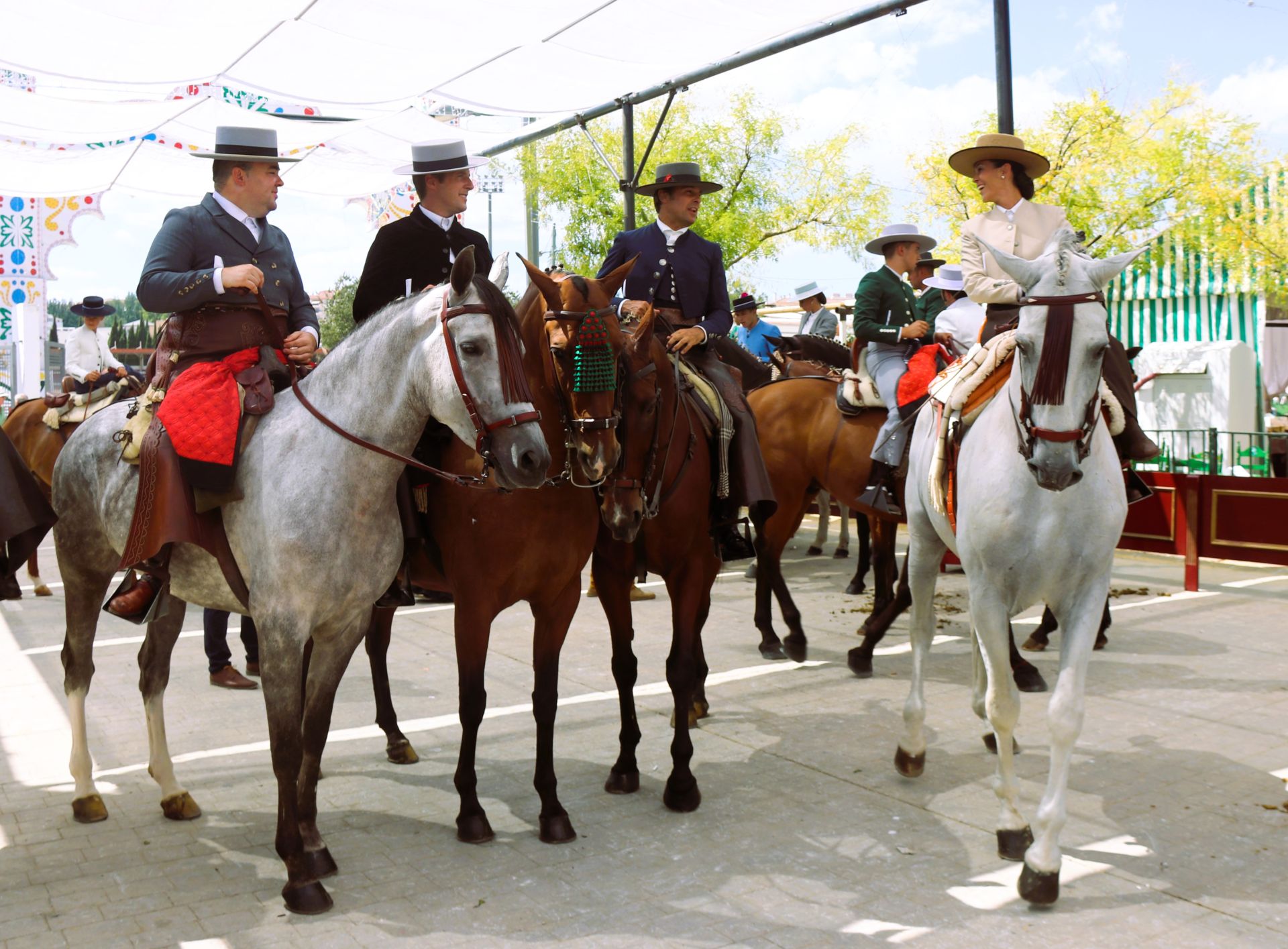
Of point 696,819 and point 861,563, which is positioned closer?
point 696,819

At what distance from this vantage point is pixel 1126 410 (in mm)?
5062

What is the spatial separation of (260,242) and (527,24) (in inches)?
222

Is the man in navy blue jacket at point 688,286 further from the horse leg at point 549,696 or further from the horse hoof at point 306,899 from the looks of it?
the horse hoof at point 306,899

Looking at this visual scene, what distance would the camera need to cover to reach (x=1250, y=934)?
3.58m

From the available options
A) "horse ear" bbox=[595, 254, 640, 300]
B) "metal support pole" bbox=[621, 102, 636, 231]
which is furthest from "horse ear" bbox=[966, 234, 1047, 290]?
"metal support pole" bbox=[621, 102, 636, 231]

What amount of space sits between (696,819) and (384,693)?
1.89 meters

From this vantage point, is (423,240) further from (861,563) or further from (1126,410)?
(861,563)

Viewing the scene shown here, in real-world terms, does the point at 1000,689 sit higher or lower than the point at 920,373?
lower

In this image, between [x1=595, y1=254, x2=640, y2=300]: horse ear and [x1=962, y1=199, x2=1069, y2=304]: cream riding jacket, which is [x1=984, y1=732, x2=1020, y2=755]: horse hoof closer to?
[x1=962, y1=199, x2=1069, y2=304]: cream riding jacket

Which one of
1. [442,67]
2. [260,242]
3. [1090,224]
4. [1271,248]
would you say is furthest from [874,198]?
[260,242]

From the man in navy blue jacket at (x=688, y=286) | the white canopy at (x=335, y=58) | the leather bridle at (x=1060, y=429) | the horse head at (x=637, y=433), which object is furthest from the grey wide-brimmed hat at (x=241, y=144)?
the white canopy at (x=335, y=58)

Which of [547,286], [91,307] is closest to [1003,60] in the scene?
[547,286]

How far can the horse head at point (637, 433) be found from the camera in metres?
4.56

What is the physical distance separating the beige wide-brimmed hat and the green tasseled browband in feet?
7.10
